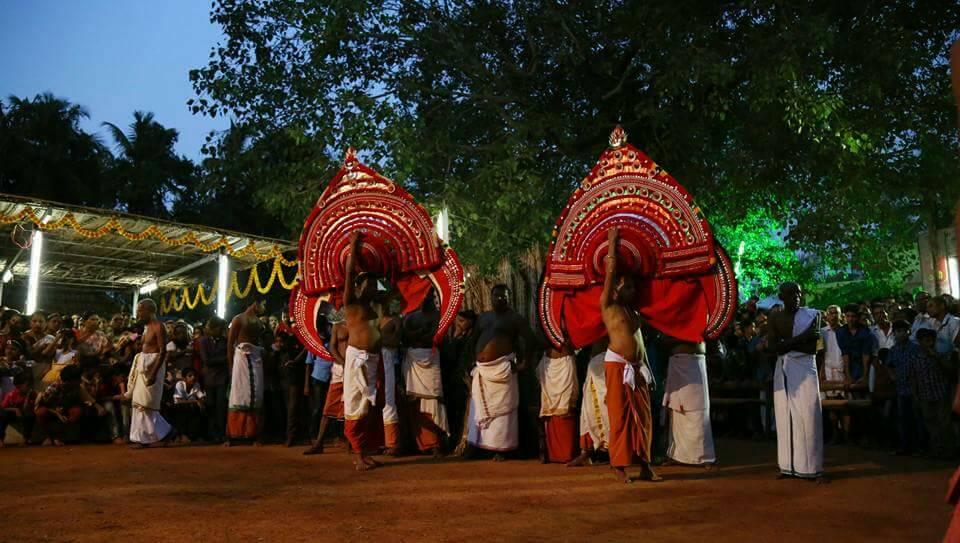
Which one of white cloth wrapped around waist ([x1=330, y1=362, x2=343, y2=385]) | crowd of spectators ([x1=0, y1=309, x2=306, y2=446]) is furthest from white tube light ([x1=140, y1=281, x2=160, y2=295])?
white cloth wrapped around waist ([x1=330, y1=362, x2=343, y2=385])

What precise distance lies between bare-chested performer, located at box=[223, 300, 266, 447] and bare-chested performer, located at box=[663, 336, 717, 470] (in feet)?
17.5

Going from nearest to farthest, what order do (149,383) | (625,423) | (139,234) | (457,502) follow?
(457,502) → (625,423) → (149,383) → (139,234)

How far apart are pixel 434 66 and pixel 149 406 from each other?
231 inches

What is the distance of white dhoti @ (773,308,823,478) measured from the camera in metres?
6.52

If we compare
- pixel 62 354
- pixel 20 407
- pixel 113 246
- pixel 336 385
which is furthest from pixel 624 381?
pixel 113 246

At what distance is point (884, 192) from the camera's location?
1252 centimetres

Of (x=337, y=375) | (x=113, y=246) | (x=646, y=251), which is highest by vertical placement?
(x=113, y=246)

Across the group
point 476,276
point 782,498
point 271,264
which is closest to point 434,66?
point 476,276

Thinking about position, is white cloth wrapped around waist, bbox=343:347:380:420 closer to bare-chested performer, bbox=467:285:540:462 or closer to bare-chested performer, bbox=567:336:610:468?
bare-chested performer, bbox=467:285:540:462

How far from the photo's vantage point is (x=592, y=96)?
11.7 meters

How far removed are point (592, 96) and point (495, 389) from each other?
205 inches

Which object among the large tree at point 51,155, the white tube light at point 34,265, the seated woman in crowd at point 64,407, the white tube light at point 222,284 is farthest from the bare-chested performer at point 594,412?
the large tree at point 51,155

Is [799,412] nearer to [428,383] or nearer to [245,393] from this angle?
[428,383]

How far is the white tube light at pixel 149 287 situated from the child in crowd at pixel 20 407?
17109 millimetres
